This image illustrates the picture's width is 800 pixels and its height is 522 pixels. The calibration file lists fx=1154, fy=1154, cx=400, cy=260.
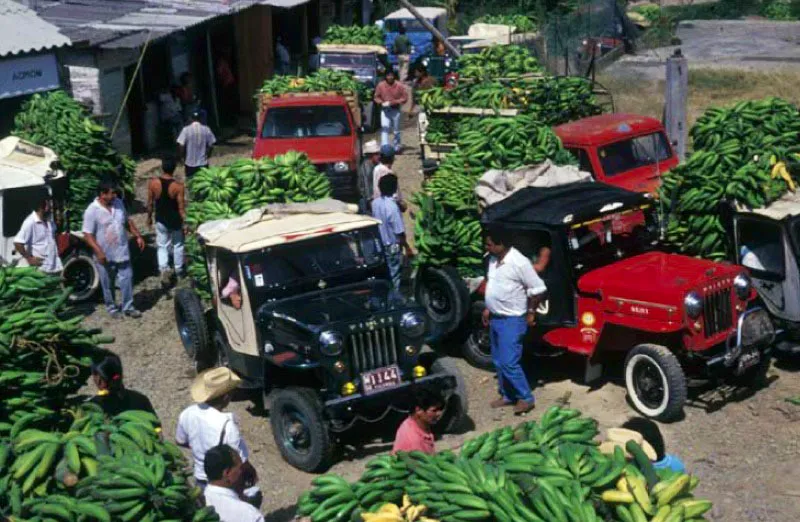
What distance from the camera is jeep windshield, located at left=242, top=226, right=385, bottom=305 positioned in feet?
36.7

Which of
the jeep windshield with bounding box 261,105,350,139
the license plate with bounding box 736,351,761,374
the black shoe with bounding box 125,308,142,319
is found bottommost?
the black shoe with bounding box 125,308,142,319

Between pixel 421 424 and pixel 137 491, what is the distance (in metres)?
2.17

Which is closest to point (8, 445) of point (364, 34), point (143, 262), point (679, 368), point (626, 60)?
point (679, 368)

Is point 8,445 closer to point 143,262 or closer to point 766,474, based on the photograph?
point 766,474

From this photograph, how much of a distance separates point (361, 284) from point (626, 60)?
30.7 meters

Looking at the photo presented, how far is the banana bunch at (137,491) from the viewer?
6.25 m

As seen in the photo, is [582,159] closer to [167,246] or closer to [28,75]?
[167,246]

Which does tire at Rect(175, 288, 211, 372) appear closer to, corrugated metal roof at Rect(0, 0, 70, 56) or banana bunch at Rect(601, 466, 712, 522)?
banana bunch at Rect(601, 466, 712, 522)

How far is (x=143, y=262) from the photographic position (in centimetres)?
1770

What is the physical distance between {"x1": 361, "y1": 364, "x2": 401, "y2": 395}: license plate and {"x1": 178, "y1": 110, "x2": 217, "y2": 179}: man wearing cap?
32.0ft

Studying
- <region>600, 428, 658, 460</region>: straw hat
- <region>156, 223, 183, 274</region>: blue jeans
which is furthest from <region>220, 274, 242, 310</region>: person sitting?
<region>600, 428, 658, 460</region>: straw hat

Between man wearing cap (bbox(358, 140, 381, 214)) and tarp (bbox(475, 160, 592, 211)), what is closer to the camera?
tarp (bbox(475, 160, 592, 211))

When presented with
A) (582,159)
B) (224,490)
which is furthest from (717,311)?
(224,490)

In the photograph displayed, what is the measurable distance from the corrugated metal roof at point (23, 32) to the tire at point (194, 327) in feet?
33.0
